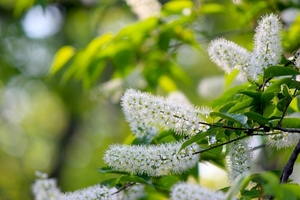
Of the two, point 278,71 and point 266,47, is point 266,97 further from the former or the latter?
point 266,47

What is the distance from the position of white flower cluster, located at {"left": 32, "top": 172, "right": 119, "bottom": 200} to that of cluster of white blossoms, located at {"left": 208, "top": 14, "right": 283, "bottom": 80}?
2.10 feet

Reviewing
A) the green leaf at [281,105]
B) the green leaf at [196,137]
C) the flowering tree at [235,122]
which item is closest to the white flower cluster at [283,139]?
the flowering tree at [235,122]

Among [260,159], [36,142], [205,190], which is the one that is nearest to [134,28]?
[260,159]

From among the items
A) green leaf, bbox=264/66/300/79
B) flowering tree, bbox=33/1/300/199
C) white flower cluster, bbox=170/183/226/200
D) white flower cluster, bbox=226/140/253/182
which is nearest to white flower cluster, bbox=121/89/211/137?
flowering tree, bbox=33/1/300/199

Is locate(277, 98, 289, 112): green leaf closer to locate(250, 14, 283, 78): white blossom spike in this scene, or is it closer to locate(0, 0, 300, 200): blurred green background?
locate(250, 14, 283, 78): white blossom spike

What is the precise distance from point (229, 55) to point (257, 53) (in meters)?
0.16

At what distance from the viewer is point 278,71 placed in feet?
5.78

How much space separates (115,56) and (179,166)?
154 centimetres

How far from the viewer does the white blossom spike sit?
1.89m

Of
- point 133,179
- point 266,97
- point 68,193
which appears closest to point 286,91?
point 266,97

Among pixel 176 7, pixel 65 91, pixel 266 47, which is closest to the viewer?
pixel 266 47

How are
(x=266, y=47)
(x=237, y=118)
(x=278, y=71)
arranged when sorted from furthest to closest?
(x=266, y=47)
(x=278, y=71)
(x=237, y=118)

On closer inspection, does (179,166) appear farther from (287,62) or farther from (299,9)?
(299,9)

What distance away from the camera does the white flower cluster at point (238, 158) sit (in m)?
1.81
